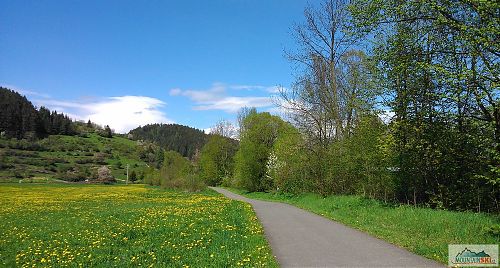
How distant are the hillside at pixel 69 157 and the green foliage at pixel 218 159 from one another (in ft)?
117

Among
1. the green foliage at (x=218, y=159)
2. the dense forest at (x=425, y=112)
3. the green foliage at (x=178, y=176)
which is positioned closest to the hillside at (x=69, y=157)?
the green foliage at (x=218, y=159)

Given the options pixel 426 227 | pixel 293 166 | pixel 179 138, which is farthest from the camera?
pixel 179 138

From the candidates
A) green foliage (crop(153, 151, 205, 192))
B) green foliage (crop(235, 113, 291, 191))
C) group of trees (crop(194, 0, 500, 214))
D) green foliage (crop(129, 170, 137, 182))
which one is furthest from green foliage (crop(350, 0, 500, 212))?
green foliage (crop(129, 170, 137, 182))

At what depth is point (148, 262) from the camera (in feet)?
28.3

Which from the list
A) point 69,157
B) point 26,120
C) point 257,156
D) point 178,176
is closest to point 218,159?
point 178,176

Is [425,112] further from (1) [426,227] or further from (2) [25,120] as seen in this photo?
(2) [25,120]

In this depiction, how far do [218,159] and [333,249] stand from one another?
7062 cm

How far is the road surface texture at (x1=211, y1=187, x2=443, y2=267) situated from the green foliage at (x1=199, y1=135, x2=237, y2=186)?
65.1 metres

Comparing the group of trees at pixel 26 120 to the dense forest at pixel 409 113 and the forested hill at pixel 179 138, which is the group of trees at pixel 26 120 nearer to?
the forested hill at pixel 179 138

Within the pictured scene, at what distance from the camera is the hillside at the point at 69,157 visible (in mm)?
96062

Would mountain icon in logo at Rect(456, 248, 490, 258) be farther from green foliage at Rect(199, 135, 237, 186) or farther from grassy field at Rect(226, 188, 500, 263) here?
green foliage at Rect(199, 135, 237, 186)

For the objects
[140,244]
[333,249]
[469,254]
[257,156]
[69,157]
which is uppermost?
[257,156]

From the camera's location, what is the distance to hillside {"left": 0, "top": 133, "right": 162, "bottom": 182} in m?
96.1

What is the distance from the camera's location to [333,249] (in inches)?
377
